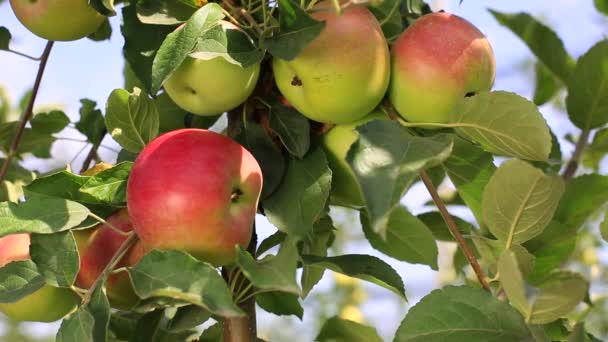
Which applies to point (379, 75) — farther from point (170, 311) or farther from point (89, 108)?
point (89, 108)

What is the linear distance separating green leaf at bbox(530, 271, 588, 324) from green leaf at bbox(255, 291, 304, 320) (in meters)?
0.33

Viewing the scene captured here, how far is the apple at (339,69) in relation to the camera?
2.36 ft

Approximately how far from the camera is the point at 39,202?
→ 0.75 meters

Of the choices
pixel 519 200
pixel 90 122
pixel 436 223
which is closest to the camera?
pixel 519 200

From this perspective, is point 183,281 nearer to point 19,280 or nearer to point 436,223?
point 19,280

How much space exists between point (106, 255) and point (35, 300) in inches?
4.2

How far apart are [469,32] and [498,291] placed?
282 mm

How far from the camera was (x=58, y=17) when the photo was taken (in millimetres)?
882

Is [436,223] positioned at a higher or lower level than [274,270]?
lower

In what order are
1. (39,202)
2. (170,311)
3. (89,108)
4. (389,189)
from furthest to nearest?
(89,108) < (170,311) < (39,202) < (389,189)

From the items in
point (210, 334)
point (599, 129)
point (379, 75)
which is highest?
point (379, 75)

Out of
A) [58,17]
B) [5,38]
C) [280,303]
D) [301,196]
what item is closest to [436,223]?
[280,303]

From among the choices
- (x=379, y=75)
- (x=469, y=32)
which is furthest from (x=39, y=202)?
(x=469, y=32)

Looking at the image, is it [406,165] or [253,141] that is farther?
[253,141]
